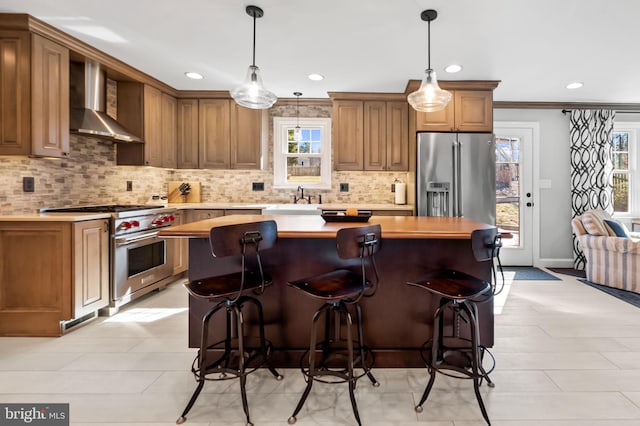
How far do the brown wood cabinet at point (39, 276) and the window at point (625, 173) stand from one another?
6.90m

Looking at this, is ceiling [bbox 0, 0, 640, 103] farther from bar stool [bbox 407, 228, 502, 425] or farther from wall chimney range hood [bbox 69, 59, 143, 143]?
bar stool [bbox 407, 228, 502, 425]

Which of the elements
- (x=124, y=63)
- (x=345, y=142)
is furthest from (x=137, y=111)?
(x=345, y=142)

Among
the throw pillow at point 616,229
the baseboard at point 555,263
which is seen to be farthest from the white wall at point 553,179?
the throw pillow at point 616,229

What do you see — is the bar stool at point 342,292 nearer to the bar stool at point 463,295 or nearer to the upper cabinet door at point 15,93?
the bar stool at point 463,295

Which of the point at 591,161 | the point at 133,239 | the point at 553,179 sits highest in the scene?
the point at 591,161

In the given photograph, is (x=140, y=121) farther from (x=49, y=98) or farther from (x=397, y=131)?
(x=397, y=131)

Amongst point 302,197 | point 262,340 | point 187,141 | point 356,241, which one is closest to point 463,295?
point 356,241

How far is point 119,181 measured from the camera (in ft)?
13.2

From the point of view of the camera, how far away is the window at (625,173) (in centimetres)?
509

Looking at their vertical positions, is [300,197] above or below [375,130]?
below

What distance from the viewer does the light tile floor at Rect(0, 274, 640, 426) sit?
5.57ft

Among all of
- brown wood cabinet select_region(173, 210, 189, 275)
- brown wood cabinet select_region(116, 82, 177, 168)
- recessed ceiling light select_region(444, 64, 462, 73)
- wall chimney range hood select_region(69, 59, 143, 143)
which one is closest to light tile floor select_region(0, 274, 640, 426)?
brown wood cabinet select_region(173, 210, 189, 275)

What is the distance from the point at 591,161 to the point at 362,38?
4164 millimetres

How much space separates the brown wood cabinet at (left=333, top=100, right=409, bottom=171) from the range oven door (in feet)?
7.74
